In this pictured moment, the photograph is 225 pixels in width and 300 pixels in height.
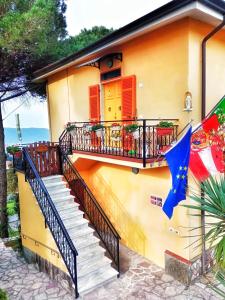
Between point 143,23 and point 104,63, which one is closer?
point 143,23

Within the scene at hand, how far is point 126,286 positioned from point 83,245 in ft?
5.77

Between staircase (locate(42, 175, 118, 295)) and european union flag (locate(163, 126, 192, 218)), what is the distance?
337 centimetres

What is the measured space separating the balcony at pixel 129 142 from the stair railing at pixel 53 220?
182 cm

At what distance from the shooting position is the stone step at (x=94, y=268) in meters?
6.88

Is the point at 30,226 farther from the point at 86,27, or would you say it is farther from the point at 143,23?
the point at 86,27

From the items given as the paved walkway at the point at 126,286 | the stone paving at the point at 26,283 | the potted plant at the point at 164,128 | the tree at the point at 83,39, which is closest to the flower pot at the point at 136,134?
the potted plant at the point at 164,128

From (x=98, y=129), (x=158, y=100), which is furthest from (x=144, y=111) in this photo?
(x=98, y=129)

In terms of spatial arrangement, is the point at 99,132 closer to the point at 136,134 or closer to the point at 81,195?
the point at 136,134

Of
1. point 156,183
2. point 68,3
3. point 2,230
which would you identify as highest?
point 68,3

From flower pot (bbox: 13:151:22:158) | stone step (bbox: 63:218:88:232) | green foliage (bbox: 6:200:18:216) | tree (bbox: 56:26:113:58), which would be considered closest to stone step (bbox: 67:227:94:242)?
stone step (bbox: 63:218:88:232)

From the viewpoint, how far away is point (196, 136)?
5.89 m

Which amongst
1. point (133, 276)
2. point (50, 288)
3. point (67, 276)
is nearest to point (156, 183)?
point (133, 276)

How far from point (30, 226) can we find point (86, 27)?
10710 millimetres

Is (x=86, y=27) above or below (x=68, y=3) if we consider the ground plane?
below
